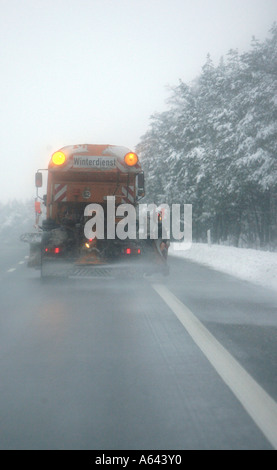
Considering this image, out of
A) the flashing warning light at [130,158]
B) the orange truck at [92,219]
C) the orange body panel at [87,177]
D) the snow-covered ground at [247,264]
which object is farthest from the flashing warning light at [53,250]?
the snow-covered ground at [247,264]

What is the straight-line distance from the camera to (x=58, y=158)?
15227 mm

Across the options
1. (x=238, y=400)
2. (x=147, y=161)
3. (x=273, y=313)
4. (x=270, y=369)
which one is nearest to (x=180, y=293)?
(x=273, y=313)

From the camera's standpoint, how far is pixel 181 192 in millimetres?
50938

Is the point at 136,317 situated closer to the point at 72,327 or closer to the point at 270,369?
the point at 72,327

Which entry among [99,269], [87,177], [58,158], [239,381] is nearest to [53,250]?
[99,269]

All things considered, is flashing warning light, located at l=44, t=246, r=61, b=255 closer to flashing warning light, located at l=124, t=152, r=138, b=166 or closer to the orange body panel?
the orange body panel

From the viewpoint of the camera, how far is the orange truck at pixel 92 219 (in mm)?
14344

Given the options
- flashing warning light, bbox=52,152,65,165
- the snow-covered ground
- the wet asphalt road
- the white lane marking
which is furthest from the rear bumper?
the white lane marking

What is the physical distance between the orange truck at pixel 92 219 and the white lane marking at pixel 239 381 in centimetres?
579

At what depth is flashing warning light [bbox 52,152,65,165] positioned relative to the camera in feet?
49.9

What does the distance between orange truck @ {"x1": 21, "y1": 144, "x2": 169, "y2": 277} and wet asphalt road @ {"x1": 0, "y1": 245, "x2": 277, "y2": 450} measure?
3.17 meters

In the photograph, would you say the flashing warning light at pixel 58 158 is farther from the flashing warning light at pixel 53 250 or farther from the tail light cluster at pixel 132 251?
the tail light cluster at pixel 132 251

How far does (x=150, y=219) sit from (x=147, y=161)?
44368 mm

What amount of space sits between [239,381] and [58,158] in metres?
10.8
